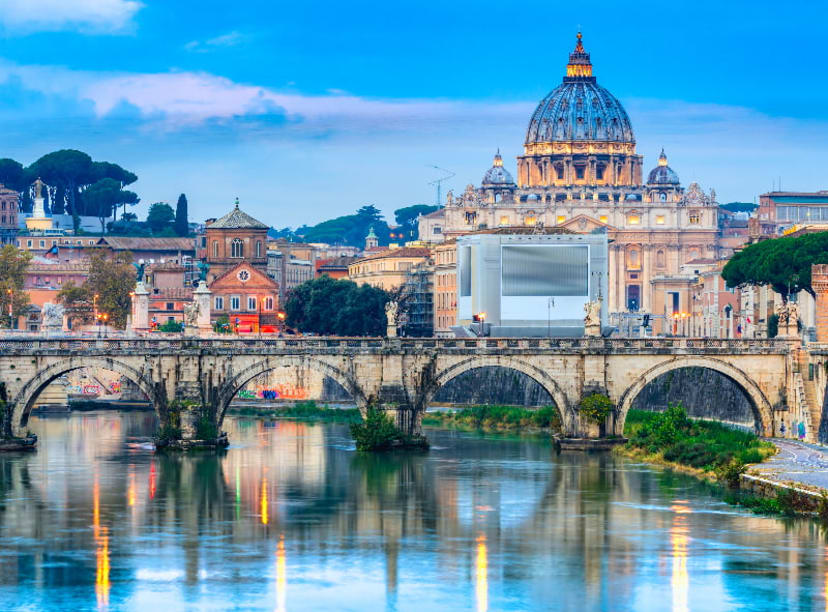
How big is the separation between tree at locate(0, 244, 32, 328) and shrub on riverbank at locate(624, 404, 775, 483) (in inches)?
2680

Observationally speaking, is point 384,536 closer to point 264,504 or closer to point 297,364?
point 264,504

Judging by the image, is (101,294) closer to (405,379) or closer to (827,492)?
(405,379)

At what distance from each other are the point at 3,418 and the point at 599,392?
24.1m

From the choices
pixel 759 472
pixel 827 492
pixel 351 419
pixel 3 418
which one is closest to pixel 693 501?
pixel 759 472

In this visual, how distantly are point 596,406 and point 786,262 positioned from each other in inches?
1220

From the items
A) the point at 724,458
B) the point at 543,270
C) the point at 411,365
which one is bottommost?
the point at 724,458

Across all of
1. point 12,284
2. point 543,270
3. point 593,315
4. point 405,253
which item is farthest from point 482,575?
point 405,253

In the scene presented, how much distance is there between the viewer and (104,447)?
8769 cm

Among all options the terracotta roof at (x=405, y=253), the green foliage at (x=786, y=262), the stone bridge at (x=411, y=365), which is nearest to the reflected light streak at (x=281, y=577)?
the stone bridge at (x=411, y=365)

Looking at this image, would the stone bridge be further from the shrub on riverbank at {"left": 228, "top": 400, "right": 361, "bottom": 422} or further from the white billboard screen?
the white billboard screen

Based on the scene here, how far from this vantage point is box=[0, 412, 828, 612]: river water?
2067 inches

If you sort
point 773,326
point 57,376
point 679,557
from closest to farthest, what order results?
point 679,557 < point 57,376 < point 773,326

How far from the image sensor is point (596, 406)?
82500mm

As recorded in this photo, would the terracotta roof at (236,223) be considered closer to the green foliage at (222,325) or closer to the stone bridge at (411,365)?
the green foliage at (222,325)
